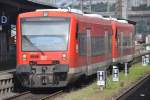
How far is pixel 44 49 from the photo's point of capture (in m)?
21.2

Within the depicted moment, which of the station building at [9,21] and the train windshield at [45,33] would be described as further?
the station building at [9,21]

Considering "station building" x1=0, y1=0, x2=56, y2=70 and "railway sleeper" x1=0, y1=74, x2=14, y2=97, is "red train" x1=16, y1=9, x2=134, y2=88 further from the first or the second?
"station building" x1=0, y1=0, x2=56, y2=70

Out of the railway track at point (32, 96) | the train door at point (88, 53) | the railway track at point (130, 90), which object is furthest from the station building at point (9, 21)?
the railway track at point (32, 96)

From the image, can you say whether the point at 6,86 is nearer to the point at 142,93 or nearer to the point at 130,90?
the point at 130,90

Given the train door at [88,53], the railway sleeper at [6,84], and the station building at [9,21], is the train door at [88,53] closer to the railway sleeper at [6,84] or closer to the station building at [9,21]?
the railway sleeper at [6,84]

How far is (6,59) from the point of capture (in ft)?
119

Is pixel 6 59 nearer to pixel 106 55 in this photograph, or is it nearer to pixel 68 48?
pixel 106 55

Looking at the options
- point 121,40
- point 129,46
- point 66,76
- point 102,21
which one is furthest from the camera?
point 129,46

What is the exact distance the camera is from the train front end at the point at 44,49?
2078 cm

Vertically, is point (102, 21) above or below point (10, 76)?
above

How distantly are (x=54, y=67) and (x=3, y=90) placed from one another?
2166 mm

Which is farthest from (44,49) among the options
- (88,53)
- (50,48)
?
(88,53)

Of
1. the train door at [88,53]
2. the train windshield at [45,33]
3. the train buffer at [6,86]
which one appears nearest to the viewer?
the train buffer at [6,86]

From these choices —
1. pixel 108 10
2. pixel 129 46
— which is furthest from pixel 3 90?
pixel 108 10
